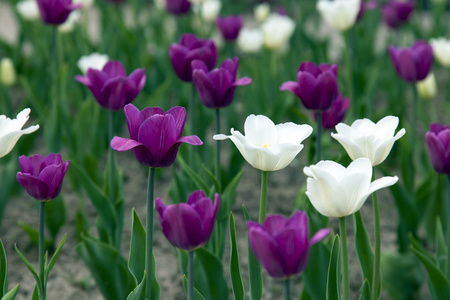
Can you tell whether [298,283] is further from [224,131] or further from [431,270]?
[224,131]

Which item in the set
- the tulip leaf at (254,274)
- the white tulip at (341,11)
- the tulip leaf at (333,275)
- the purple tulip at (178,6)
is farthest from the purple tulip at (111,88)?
the purple tulip at (178,6)

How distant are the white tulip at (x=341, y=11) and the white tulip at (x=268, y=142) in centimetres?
135

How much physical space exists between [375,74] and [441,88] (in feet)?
4.57

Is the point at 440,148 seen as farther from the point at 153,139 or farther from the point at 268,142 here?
the point at 153,139

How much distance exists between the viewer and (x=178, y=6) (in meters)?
3.36

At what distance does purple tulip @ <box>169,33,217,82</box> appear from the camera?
193 cm

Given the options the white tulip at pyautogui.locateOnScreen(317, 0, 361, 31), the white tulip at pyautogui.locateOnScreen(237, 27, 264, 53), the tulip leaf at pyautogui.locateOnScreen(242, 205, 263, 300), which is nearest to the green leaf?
the tulip leaf at pyautogui.locateOnScreen(242, 205, 263, 300)

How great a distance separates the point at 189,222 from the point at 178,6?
7.69 ft

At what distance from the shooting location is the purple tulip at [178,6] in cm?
334

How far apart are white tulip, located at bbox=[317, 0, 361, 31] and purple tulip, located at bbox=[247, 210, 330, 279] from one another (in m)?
1.76

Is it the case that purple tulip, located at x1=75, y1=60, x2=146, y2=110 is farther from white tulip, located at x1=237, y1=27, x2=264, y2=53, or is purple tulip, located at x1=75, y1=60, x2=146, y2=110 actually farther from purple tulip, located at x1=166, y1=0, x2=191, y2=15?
white tulip, located at x1=237, y1=27, x2=264, y2=53

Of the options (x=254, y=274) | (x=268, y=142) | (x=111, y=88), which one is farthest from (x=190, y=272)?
(x=111, y=88)

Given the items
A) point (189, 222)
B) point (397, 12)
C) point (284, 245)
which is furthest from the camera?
point (397, 12)

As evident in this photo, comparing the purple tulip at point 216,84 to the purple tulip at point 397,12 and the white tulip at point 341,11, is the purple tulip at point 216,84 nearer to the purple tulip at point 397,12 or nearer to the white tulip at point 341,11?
the white tulip at point 341,11
